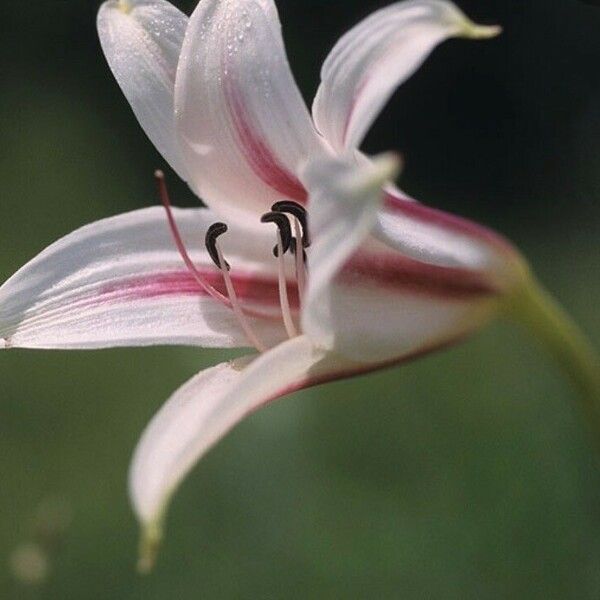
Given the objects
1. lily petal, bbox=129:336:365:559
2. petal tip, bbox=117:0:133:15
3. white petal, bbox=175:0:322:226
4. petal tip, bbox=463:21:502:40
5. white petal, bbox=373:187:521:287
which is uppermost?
petal tip, bbox=463:21:502:40

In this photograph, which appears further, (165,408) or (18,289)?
(18,289)

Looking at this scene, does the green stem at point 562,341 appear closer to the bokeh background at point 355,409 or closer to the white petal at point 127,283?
the white petal at point 127,283

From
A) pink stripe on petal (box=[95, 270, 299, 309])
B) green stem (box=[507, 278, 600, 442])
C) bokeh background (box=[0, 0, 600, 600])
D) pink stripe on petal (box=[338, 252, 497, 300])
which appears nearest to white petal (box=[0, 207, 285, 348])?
pink stripe on petal (box=[95, 270, 299, 309])

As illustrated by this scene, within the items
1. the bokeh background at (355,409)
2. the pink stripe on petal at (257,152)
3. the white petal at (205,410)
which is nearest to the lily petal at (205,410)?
the white petal at (205,410)

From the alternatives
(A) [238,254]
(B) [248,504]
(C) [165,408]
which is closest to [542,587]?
(B) [248,504]

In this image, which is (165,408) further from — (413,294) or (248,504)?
(248,504)

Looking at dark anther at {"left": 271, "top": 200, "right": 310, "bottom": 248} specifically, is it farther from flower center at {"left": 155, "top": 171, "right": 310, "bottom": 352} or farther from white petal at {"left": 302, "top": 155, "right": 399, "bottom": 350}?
white petal at {"left": 302, "top": 155, "right": 399, "bottom": 350}
